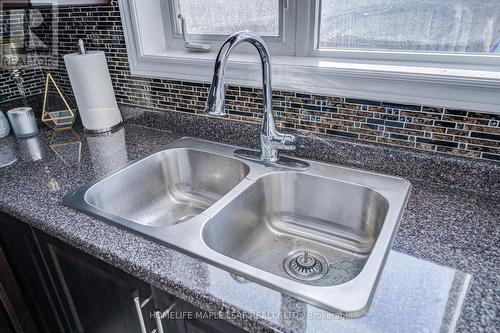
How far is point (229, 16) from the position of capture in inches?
47.5

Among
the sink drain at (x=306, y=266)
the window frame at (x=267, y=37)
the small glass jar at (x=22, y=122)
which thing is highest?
the window frame at (x=267, y=37)

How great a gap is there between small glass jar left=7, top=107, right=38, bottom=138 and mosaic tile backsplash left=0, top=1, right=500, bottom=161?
31 cm

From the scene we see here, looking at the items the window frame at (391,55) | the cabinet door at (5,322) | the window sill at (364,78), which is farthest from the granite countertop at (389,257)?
the cabinet door at (5,322)

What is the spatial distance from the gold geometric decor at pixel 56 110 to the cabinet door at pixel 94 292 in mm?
625

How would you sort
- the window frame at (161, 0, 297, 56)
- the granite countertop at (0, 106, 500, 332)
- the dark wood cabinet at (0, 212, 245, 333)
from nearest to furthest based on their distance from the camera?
the granite countertop at (0, 106, 500, 332) < the dark wood cabinet at (0, 212, 245, 333) < the window frame at (161, 0, 297, 56)

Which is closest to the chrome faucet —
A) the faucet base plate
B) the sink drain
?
the faucet base plate

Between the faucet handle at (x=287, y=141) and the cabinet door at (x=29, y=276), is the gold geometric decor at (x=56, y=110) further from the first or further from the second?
Answer: the faucet handle at (x=287, y=141)

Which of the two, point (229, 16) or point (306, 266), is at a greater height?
point (229, 16)

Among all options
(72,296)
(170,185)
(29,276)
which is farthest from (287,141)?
(29,276)

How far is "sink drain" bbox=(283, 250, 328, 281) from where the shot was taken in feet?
2.71

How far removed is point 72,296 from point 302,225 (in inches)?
26.9

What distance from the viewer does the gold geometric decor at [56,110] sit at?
1.40 m

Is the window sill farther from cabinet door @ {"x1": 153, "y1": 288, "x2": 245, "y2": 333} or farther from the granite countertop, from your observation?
cabinet door @ {"x1": 153, "y1": 288, "x2": 245, "y2": 333}

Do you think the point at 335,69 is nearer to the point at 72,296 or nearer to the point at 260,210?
the point at 260,210
